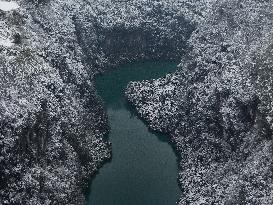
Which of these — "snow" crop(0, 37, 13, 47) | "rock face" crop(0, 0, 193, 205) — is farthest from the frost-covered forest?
"snow" crop(0, 37, 13, 47)

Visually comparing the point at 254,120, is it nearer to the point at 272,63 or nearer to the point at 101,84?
the point at 272,63

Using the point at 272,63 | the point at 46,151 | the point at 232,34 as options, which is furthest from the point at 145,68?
the point at 46,151

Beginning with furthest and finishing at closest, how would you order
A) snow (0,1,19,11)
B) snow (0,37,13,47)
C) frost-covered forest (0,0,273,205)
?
snow (0,1,19,11) < snow (0,37,13,47) < frost-covered forest (0,0,273,205)

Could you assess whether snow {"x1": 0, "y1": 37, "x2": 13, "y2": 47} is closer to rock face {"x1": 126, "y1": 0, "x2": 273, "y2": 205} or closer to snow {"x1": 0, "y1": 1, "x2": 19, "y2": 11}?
snow {"x1": 0, "y1": 1, "x2": 19, "y2": 11}

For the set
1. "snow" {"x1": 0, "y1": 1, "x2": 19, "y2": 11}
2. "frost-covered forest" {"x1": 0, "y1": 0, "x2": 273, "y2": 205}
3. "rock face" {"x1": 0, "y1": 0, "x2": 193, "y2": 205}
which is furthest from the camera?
"snow" {"x1": 0, "y1": 1, "x2": 19, "y2": 11}

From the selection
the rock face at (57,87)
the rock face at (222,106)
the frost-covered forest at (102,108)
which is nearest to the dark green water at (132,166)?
the frost-covered forest at (102,108)

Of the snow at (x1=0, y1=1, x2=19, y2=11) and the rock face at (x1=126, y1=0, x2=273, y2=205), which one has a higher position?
the snow at (x1=0, y1=1, x2=19, y2=11)
